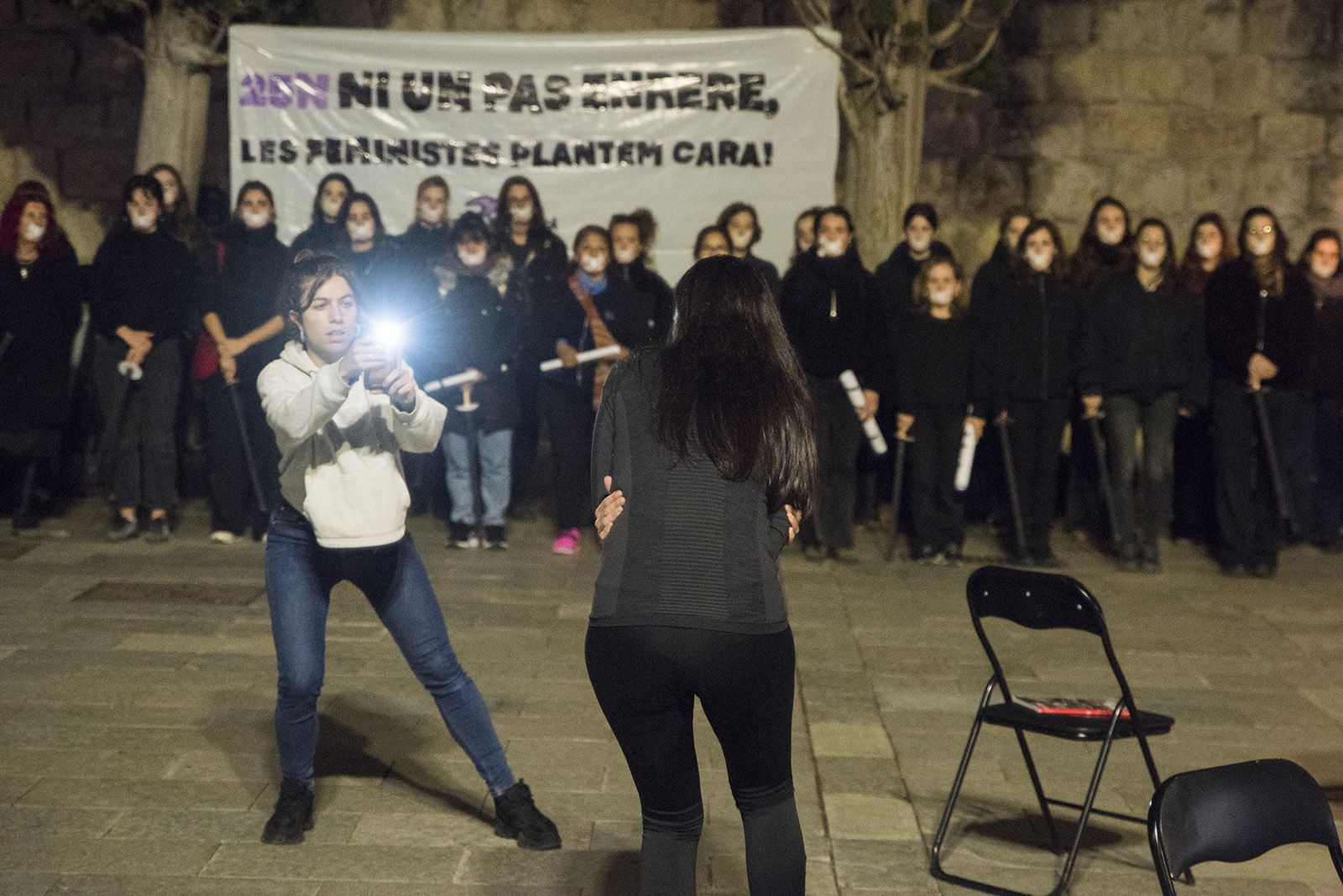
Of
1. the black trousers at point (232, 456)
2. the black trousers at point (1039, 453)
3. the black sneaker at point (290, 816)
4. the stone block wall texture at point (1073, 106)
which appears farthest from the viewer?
the stone block wall texture at point (1073, 106)

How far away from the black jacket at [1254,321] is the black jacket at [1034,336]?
78cm

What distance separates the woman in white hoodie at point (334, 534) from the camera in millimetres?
4840

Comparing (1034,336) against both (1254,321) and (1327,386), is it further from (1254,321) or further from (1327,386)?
(1327,386)

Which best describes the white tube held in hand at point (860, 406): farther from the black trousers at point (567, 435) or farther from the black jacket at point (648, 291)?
the black trousers at point (567, 435)

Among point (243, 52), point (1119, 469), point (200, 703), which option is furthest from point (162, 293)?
point (1119, 469)

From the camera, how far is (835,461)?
975 centimetres

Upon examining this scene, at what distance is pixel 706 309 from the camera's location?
3.70 metres

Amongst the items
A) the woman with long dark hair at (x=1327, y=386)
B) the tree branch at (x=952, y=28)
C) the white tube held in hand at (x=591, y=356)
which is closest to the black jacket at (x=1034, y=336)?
the woman with long dark hair at (x=1327, y=386)

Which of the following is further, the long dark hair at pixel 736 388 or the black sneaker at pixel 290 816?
the black sneaker at pixel 290 816

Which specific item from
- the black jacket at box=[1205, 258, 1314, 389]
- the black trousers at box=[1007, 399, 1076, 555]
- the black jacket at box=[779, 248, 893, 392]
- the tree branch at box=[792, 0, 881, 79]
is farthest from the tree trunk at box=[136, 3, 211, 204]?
the black jacket at box=[1205, 258, 1314, 389]

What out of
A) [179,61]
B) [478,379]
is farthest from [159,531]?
[179,61]

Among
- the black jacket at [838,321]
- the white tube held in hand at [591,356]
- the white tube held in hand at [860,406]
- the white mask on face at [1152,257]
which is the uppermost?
the white mask on face at [1152,257]

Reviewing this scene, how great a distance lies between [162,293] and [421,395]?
17.9 feet

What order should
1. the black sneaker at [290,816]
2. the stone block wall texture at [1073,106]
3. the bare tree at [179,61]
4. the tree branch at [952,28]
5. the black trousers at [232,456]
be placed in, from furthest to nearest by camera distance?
the stone block wall texture at [1073,106] < the bare tree at [179,61] < the tree branch at [952,28] < the black trousers at [232,456] < the black sneaker at [290,816]
